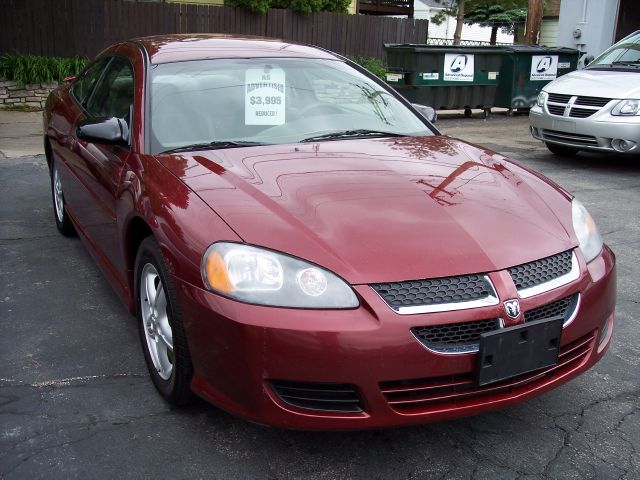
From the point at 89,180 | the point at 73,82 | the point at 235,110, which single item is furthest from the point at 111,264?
the point at 73,82

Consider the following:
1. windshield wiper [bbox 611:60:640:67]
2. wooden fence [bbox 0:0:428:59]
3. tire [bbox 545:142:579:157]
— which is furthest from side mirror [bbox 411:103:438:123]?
wooden fence [bbox 0:0:428:59]

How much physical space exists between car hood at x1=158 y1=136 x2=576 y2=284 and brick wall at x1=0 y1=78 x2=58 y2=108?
10.8 meters

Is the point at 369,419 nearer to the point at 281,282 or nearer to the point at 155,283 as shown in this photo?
the point at 281,282

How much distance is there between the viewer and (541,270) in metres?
2.52

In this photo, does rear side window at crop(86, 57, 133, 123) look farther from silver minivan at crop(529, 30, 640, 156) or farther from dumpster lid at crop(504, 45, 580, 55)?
dumpster lid at crop(504, 45, 580, 55)

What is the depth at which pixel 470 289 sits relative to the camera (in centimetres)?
234

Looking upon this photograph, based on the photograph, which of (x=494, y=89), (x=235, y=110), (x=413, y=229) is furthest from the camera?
(x=494, y=89)

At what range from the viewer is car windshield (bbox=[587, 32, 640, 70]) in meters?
8.93

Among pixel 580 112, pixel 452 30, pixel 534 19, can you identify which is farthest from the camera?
pixel 452 30

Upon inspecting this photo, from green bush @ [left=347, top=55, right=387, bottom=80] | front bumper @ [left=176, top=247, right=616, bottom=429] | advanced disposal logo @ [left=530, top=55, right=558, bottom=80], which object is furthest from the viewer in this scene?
green bush @ [left=347, top=55, right=387, bottom=80]

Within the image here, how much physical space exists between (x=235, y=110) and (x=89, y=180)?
977 mm

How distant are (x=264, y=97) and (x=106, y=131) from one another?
2.71ft

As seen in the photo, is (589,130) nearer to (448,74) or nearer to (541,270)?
(448,74)

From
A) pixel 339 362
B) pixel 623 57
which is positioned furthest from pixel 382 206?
pixel 623 57
